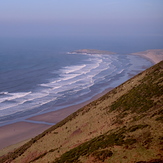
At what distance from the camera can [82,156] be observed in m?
15.4

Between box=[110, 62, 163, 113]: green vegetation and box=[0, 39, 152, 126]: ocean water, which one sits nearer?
box=[110, 62, 163, 113]: green vegetation

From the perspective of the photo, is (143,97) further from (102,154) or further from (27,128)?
(27,128)

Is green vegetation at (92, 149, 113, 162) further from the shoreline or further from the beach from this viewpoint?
the beach

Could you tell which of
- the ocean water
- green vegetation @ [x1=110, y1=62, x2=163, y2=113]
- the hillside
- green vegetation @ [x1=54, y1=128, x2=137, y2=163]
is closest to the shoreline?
the ocean water

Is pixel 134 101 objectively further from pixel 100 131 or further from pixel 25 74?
pixel 25 74

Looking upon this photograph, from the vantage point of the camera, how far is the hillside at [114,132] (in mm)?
13867

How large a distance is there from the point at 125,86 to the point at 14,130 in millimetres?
15203

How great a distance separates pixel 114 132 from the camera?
1786cm

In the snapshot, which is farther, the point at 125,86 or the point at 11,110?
the point at 11,110

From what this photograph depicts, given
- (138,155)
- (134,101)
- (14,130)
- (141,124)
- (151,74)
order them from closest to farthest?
(138,155) < (141,124) < (134,101) < (151,74) < (14,130)

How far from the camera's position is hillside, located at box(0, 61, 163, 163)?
13867 mm

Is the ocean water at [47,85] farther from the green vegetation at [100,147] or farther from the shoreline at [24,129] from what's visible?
the green vegetation at [100,147]

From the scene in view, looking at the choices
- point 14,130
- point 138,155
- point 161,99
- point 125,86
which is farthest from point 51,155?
point 14,130

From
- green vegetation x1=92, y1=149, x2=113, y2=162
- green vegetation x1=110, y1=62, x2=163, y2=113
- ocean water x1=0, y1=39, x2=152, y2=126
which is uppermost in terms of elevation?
ocean water x1=0, y1=39, x2=152, y2=126
